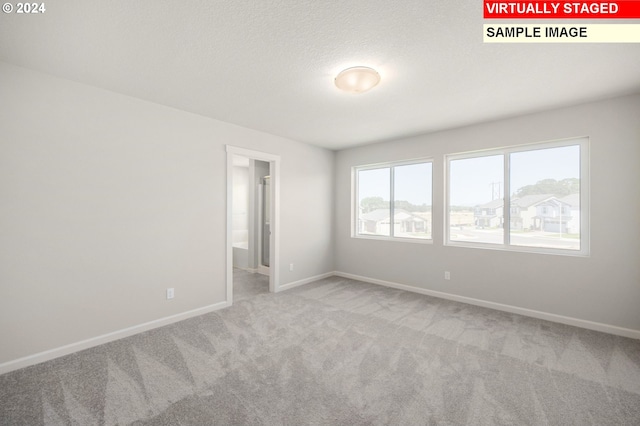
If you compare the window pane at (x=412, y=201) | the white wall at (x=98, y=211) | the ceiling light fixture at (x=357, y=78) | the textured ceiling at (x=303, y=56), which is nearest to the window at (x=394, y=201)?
the window pane at (x=412, y=201)

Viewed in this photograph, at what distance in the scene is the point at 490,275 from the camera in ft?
12.0

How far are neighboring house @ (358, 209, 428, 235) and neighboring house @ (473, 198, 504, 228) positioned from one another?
758 mm

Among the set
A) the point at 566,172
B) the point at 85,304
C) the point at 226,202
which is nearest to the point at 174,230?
the point at 226,202

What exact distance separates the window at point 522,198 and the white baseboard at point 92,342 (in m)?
3.89

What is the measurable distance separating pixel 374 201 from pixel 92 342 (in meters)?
4.42

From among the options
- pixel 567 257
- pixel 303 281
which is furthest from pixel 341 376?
pixel 567 257

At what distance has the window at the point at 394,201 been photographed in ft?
14.5

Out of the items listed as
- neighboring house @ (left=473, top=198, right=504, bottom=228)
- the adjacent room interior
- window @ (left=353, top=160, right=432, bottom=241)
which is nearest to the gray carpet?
the adjacent room interior

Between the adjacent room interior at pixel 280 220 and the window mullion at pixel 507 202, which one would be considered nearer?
the adjacent room interior at pixel 280 220

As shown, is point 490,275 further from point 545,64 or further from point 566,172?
point 545,64

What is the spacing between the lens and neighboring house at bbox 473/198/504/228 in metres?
3.71

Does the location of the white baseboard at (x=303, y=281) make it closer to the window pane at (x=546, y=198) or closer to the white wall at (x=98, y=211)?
the white wall at (x=98, y=211)

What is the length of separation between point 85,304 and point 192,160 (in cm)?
186

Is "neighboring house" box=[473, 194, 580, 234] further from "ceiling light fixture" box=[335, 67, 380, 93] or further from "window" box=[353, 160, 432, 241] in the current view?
"ceiling light fixture" box=[335, 67, 380, 93]
